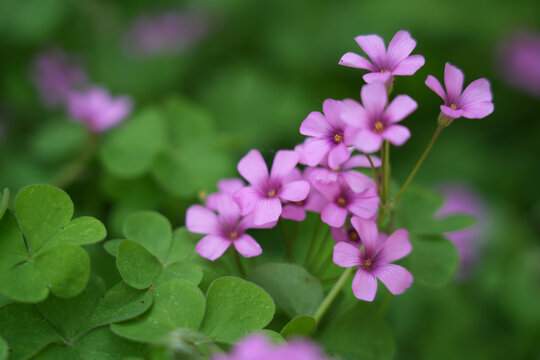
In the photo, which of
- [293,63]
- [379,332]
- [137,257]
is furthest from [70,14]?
[379,332]

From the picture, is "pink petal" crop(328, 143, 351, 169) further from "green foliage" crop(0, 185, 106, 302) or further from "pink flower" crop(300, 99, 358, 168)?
"green foliage" crop(0, 185, 106, 302)

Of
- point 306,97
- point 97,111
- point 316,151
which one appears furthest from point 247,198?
point 306,97

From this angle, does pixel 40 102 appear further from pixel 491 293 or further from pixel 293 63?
pixel 491 293

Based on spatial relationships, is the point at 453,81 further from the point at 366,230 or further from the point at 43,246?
the point at 43,246

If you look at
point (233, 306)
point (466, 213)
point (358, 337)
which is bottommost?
point (466, 213)

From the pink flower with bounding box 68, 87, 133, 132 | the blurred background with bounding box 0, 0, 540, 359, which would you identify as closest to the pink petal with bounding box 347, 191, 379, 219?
the blurred background with bounding box 0, 0, 540, 359

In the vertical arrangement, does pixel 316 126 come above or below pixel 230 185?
above
